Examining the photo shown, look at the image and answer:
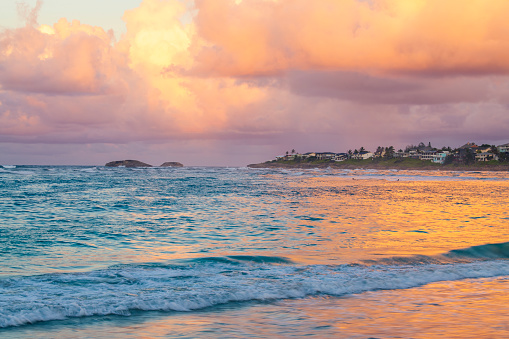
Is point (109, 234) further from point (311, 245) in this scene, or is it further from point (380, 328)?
point (380, 328)

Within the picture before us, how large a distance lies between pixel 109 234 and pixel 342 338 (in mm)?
14332

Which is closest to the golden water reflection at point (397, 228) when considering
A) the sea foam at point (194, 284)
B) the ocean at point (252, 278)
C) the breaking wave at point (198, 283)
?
the ocean at point (252, 278)

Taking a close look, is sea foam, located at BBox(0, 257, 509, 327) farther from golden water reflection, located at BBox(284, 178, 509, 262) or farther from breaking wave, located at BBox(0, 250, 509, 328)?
golden water reflection, located at BBox(284, 178, 509, 262)

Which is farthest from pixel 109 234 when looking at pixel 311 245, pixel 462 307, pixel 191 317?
pixel 462 307

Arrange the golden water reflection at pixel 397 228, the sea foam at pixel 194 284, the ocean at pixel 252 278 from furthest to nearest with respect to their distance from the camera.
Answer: the golden water reflection at pixel 397 228
the sea foam at pixel 194 284
the ocean at pixel 252 278

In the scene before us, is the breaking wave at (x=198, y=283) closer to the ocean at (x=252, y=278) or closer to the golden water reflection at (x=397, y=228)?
the ocean at (x=252, y=278)

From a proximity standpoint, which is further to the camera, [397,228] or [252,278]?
[397,228]

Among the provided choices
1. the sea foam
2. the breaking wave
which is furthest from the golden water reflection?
the sea foam

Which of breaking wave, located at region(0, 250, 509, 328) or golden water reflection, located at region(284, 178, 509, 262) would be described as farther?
golden water reflection, located at region(284, 178, 509, 262)

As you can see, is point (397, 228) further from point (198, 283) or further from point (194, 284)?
point (194, 284)

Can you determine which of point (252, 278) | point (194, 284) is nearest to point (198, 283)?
point (194, 284)

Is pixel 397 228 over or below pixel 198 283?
below

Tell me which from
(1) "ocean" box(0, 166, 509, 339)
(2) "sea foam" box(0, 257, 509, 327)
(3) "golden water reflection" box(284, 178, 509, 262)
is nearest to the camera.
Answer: (1) "ocean" box(0, 166, 509, 339)

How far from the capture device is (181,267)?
1350cm
